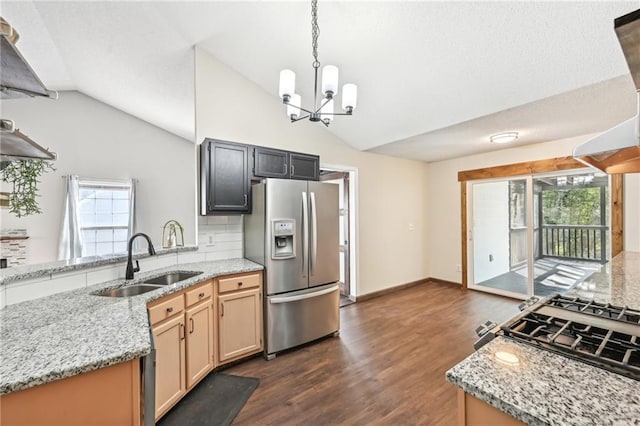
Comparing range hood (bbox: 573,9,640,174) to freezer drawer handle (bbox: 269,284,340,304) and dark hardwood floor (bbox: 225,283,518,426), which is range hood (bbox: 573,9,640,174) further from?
freezer drawer handle (bbox: 269,284,340,304)

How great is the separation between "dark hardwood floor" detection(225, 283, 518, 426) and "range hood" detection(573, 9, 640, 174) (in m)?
1.80

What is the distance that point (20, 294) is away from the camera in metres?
1.59

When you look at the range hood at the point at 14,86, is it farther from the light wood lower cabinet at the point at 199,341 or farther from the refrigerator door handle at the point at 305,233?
the refrigerator door handle at the point at 305,233

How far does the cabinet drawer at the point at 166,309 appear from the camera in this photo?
5.59ft

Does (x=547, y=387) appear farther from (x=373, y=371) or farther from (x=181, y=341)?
(x=181, y=341)

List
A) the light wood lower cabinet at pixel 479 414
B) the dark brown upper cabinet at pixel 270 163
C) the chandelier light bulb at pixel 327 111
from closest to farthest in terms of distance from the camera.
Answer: the light wood lower cabinet at pixel 479 414
the chandelier light bulb at pixel 327 111
the dark brown upper cabinet at pixel 270 163

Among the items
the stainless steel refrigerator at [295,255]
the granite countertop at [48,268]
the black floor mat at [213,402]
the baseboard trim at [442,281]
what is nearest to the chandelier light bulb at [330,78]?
the stainless steel refrigerator at [295,255]

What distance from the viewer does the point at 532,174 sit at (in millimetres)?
4016

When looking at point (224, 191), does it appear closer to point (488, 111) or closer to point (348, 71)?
point (348, 71)

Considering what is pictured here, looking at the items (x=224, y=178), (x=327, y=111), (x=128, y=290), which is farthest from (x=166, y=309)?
(x=327, y=111)

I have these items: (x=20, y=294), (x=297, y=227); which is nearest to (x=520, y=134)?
(x=297, y=227)

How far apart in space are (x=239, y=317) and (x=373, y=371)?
1.30m

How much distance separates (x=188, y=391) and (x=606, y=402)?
2348mm

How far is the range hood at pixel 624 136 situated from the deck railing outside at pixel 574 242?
2839 mm
